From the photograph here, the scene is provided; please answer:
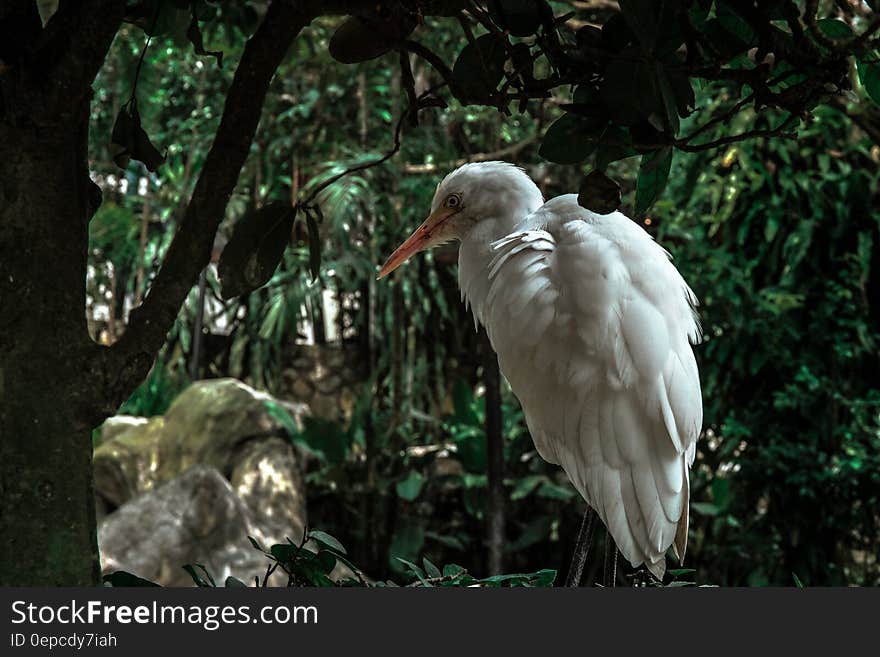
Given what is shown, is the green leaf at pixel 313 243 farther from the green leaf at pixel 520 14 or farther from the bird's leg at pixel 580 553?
the bird's leg at pixel 580 553

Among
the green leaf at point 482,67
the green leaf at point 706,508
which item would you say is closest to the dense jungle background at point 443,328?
the green leaf at point 706,508

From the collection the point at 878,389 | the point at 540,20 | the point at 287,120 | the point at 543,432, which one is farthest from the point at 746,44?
the point at 287,120

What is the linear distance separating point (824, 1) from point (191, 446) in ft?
11.3

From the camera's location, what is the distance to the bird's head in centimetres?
173

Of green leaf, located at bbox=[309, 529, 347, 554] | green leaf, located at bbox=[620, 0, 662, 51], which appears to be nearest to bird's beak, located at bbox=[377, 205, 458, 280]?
green leaf, located at bbox=[309, 529, 347, 554]

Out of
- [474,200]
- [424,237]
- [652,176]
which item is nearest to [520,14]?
[652,176]

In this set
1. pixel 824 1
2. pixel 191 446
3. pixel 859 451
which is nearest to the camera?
pixel 824 1

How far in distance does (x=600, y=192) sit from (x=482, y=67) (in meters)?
0.24

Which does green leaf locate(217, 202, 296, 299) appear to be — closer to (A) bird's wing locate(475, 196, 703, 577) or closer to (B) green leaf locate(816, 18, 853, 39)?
(A) bird's wing locate(475, 196, 703, 577)

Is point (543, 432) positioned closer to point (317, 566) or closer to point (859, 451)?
point (317, 566)

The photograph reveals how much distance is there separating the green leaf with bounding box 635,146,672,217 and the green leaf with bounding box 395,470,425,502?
3364mm

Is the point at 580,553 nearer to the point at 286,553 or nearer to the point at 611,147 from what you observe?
the point at 286,553

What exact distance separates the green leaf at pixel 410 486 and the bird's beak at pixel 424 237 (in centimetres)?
245

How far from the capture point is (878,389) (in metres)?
3.58
